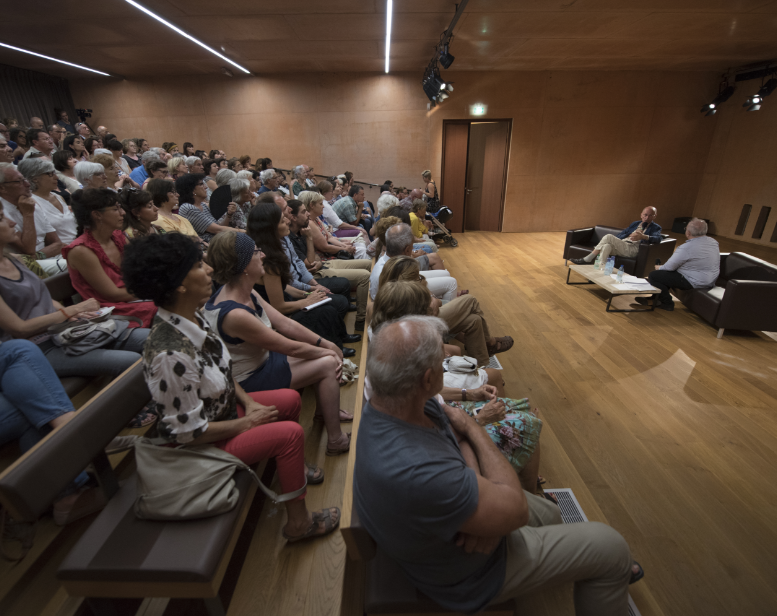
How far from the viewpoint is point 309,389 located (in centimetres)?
277

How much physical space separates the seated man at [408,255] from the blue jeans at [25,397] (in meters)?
1.71

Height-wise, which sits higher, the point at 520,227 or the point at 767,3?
the point at 767,3

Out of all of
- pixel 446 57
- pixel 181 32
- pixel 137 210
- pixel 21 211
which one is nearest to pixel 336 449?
pixel 137 210

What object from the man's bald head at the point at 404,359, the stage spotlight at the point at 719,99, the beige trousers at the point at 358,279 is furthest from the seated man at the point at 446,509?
the stage spotlight at the point at 719,99

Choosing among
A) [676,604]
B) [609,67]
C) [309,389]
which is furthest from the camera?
[609,67]

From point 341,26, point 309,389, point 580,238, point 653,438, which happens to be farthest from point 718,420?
point 341,26

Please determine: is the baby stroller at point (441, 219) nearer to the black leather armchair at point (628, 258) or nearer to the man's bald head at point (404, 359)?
the black leather armchair at point (628, 258)

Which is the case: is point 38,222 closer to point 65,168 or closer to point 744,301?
point 65,168

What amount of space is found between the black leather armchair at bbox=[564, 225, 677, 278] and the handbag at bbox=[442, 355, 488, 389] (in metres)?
4.47

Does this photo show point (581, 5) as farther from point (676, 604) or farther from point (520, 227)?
point (676, 604)

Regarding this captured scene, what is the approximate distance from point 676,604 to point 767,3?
240 inches

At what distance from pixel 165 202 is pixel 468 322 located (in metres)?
2.72

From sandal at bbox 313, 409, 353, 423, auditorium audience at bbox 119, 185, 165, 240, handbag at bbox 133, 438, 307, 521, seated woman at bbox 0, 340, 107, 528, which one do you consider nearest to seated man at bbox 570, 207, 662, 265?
sandal at bbox 313, 409, 353, 423

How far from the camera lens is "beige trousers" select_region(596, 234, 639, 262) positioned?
204 inches
